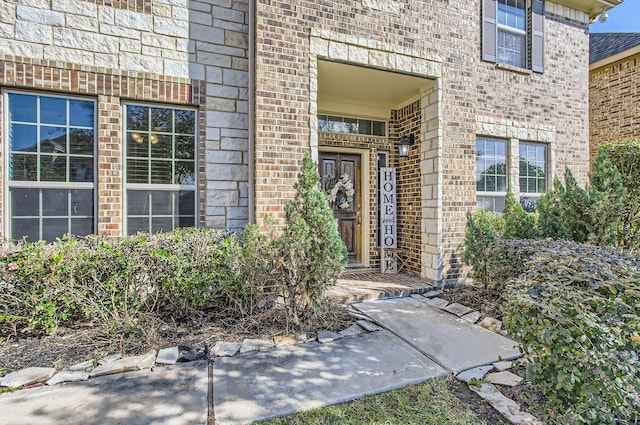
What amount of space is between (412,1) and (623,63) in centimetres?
748

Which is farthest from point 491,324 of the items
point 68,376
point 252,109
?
point 68,376

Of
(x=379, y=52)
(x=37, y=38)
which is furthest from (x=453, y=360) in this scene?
(x=37, y=38)

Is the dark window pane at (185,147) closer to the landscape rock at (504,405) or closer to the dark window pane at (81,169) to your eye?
the dark window pane at (81,169)

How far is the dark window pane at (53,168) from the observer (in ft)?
12.4

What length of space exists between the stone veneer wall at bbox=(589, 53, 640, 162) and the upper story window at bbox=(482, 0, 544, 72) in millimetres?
4377

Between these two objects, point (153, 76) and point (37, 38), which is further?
point (153, 76)

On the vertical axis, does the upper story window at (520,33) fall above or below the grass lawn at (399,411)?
above

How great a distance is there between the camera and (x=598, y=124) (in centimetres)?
909

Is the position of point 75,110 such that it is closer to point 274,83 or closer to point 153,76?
point 153,76

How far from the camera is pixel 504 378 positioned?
257cm

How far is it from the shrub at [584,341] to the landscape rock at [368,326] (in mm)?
1673

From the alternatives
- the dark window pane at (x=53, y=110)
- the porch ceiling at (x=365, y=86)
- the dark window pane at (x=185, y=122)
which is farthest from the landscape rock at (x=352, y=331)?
the dark window pane at (x=53, y=110)

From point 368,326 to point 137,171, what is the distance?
343 centimetres

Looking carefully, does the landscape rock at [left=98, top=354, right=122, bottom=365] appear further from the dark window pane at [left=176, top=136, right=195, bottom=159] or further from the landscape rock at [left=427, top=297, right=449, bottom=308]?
the landscape rock at [left=427, top=297, right=449, bottom=308]
